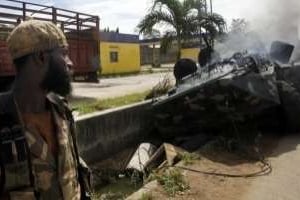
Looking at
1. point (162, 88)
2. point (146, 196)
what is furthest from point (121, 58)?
point (146, 196)

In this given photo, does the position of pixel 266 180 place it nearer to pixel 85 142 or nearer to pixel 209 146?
pixel 209 146

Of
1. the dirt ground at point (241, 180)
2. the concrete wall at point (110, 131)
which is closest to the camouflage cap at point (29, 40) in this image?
the dirt ground at point (241, 180)

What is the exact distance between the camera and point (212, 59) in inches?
430

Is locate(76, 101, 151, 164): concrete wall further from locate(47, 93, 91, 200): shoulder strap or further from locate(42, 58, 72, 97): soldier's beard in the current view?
locate(42, 58, 72, 97): soldier's beard

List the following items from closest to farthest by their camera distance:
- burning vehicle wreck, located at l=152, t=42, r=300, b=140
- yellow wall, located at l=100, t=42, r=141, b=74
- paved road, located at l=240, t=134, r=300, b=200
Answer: paved road, located at l=240, t=134, r=300, b=200 → burning vehicle wreck, located at l=152, t=42, r=300, b=140 → yellow wall, located at l=100, t=42, r=141, b=74

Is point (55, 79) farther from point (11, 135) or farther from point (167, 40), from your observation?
point (167, 40)

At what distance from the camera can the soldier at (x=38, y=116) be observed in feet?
7.38

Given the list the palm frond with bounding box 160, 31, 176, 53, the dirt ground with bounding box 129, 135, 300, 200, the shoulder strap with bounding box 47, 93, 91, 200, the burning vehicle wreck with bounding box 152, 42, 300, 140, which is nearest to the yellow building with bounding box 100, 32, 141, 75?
the palm frond with bounding box 160, 31, 176, 53

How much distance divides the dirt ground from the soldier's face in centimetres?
328

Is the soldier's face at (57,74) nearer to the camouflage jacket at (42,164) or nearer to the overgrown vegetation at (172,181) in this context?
the camouflage jacket at (42,164)

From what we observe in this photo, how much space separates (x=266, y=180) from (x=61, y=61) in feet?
15.3

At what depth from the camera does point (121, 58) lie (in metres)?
36.9

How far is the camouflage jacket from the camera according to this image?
7.22 ft

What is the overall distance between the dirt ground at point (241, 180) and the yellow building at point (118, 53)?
2650cm
